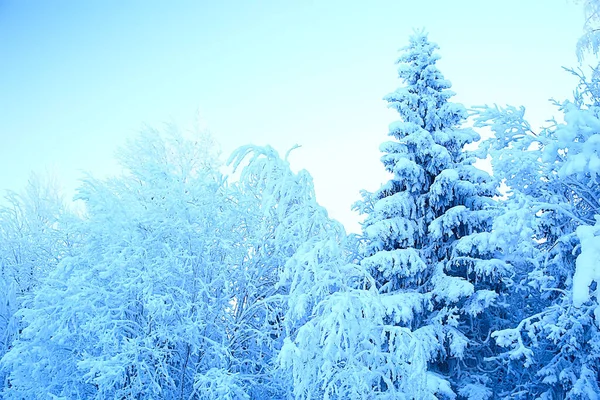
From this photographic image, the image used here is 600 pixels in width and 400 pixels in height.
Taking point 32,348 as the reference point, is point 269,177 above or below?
above

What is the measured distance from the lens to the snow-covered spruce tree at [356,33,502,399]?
9.59 meters

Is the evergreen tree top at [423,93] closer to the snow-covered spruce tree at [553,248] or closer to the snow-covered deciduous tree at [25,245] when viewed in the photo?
the snow-covered spruce tree at [553,248]

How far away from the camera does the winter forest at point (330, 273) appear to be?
6.82m

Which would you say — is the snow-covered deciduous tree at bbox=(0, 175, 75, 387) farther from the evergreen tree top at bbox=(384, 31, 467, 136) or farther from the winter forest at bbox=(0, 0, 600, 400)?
the evergreen tree top at bbox=(384, 31, 467, 136)

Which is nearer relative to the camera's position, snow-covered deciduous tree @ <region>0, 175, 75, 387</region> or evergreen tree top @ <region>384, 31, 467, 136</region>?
evergreen tree top @ <region>384, 31, 467, 136</region>

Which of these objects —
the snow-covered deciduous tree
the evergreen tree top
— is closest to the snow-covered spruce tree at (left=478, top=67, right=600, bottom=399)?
the evergreen tree top

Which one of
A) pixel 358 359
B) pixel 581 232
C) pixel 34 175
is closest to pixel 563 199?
pixel 581 232

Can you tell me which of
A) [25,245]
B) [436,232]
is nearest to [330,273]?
[436,232]

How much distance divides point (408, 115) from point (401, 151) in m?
0.95

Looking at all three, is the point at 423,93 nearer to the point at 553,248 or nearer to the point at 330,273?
the point at 553,248

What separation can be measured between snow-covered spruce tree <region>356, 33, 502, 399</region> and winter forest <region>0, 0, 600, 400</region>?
0.05 m

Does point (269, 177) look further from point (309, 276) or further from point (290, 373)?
point (290, 373)

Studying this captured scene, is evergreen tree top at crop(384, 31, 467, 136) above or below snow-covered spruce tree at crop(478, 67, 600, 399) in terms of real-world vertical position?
above

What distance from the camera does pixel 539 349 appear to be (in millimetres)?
9719
